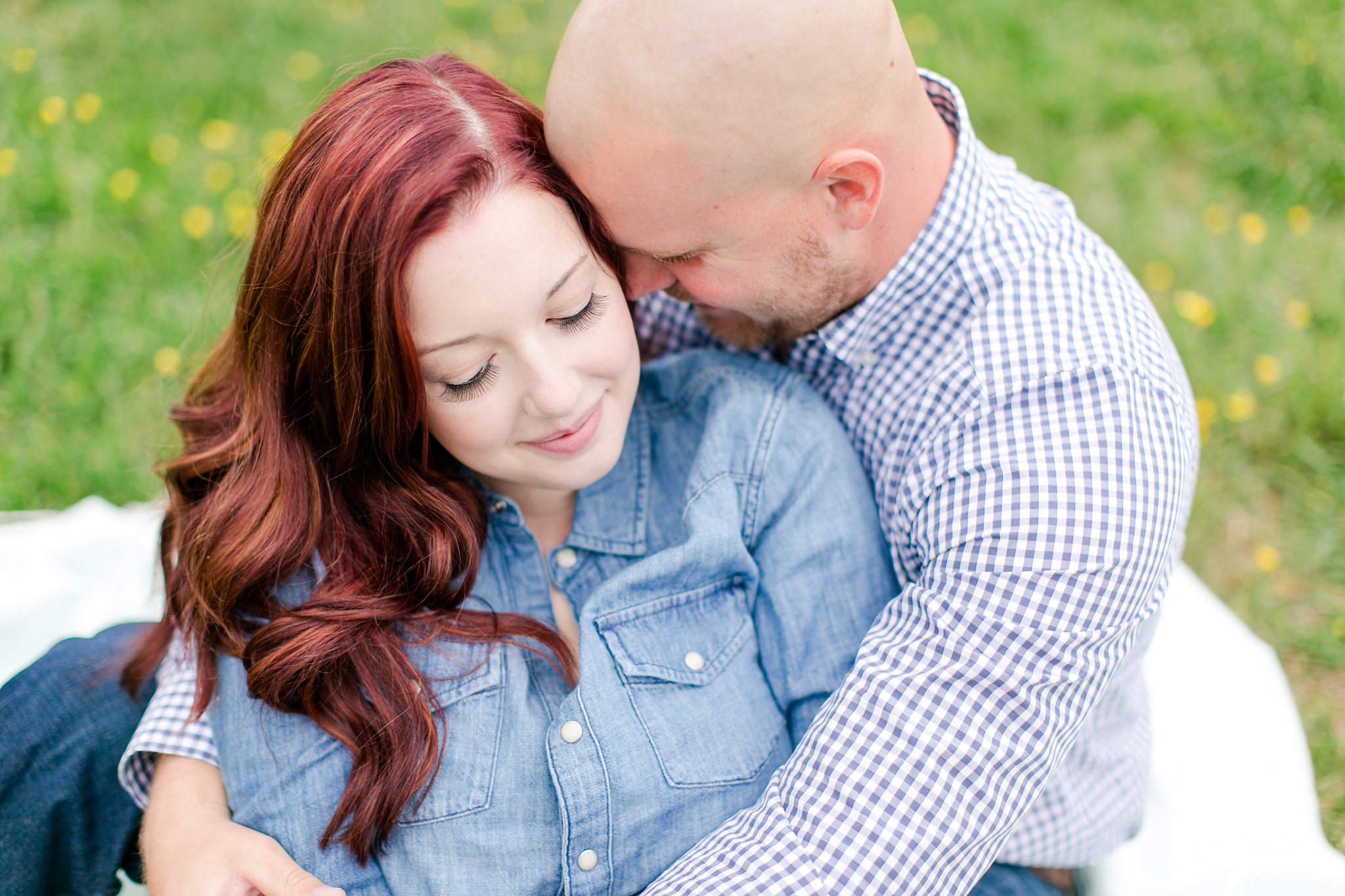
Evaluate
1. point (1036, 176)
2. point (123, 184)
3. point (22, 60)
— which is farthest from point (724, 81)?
point (22, 60)

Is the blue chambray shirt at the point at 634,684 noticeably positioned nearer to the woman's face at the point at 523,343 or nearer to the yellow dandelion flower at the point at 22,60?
the woman's face at the point at 523,343

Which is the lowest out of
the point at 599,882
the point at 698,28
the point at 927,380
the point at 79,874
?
the point at 79,874

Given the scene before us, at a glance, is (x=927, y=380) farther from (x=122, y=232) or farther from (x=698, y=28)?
(x=122, y=232)

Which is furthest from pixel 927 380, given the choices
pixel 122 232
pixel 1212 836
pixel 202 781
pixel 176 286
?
pixel 122 232

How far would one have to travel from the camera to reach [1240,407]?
3.39 metres

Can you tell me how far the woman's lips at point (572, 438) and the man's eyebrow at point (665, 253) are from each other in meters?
0.32

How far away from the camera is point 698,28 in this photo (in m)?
1.79

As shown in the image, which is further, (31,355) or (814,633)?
(31,355)

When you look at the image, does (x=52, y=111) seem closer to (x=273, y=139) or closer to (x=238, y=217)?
(x=273, y=139)

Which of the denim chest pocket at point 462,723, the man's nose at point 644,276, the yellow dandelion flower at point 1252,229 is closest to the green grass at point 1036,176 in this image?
the yellow dandelion flower at point 1252,229

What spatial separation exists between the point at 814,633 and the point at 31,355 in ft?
9.62

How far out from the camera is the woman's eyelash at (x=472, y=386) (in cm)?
188

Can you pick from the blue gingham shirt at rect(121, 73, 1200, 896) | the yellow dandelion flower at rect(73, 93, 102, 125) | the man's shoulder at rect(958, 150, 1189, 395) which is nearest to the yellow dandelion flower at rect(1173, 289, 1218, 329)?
the man's shoulder at rect(958, 150, 1189, 395)

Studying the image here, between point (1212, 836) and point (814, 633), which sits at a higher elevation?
point (814, 633)
